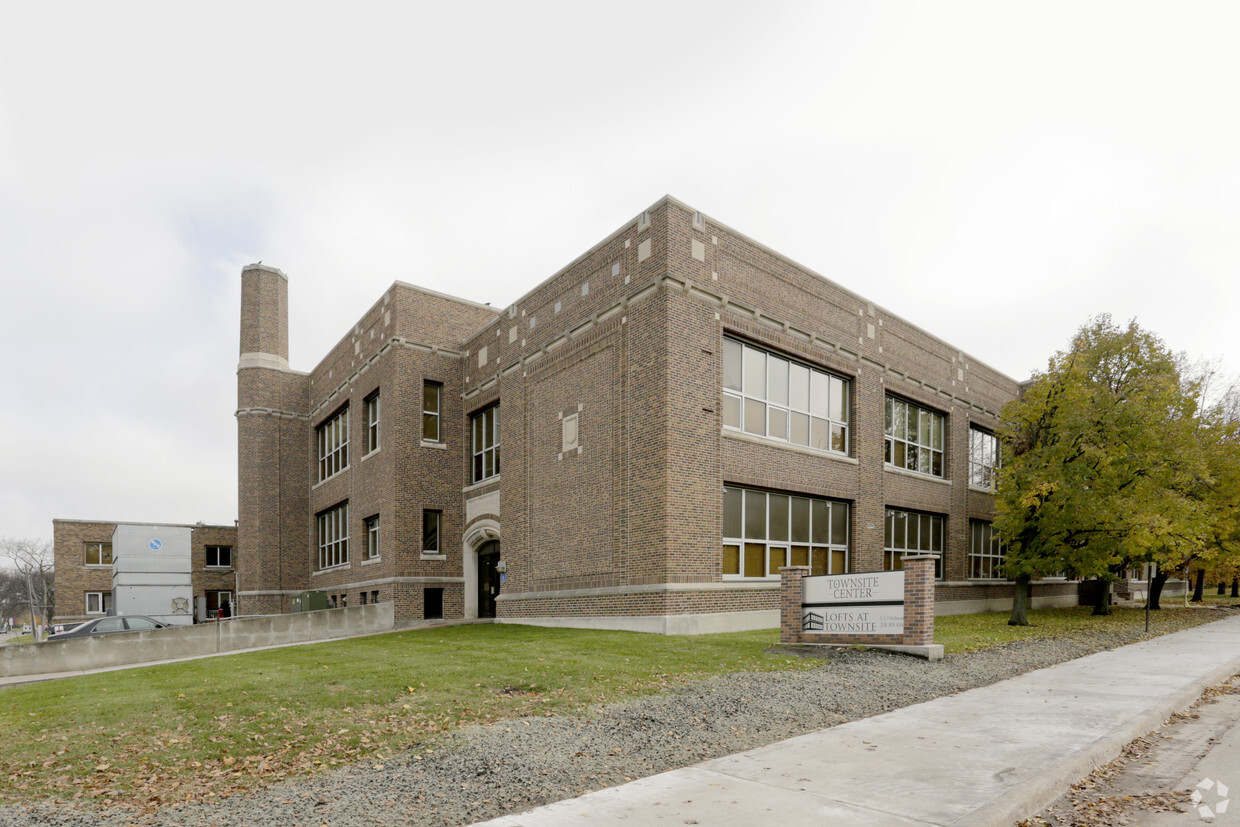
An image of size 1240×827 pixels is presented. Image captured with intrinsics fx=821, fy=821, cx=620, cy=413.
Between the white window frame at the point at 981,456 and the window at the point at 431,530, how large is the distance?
64.8 feet

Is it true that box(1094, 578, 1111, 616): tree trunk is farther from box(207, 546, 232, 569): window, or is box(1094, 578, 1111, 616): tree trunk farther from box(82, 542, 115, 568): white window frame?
box(82, 542, 115, 568): white window frame

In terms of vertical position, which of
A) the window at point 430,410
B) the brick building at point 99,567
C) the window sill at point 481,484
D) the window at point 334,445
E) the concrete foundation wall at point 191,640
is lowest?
the brick building at point 99,567

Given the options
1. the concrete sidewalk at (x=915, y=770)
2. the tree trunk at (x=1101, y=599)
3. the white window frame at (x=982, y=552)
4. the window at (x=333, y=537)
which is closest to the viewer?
the concrete sidewalk at (x=915, y=770)

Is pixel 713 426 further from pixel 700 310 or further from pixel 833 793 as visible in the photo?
pixel 833 793

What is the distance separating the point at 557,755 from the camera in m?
7.64

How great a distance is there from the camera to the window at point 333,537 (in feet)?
108

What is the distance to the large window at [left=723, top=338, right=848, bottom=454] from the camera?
68.4ft

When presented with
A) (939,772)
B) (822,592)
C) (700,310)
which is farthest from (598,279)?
(939,772)

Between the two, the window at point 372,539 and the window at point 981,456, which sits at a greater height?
the window at point 981,456

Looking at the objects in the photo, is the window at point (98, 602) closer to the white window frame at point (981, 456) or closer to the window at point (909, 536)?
the window at point (909, 536)

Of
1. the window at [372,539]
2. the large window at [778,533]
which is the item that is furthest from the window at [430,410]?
the large window at [778,533]

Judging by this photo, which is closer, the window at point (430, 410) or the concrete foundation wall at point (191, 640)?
the concrete foundation wall at point (191, 640)

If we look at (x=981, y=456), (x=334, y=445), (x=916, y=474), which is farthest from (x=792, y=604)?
(x=334, y=445)

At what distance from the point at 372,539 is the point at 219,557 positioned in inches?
877
